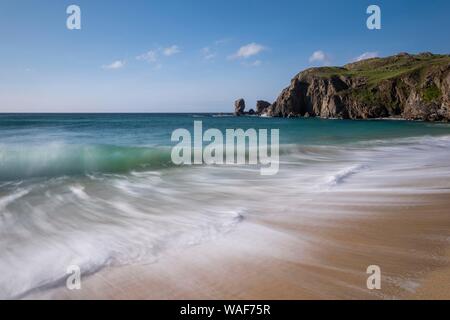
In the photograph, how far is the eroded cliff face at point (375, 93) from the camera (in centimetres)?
8044

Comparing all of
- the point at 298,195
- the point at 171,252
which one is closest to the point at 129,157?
the point at 298,195

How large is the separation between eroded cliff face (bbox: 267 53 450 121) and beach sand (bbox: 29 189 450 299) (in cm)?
8346

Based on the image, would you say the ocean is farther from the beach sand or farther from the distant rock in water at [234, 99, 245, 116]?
the distant rock in water at [234, 99, 245, 116]

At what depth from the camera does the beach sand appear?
4121mm

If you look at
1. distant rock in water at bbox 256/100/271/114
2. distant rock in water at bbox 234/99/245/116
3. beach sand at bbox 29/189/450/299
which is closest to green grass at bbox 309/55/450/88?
distant rock in water at bbox 256/100/271/114

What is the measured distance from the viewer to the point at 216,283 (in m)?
4.35

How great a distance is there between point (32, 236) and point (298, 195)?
21.8 ft

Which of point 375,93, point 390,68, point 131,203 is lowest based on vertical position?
point 131,203

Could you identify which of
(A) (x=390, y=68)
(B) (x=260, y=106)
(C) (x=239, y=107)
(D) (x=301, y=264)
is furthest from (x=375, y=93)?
(D) (x=301, y=264)

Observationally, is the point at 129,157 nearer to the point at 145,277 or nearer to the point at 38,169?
the point at 38,169

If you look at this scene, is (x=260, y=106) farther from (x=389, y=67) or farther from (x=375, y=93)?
(x=375, y=93)

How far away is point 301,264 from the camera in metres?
4.86

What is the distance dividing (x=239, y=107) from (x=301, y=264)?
6333 inches

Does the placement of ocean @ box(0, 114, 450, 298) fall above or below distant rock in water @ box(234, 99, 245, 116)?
below
